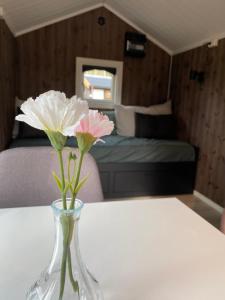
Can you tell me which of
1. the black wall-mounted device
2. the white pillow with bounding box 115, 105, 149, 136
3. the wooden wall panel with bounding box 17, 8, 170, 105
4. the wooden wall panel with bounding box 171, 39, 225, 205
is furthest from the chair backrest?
the black wall-mounted device

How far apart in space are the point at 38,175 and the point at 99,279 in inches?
24.3

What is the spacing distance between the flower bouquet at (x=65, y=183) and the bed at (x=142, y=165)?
2.29m

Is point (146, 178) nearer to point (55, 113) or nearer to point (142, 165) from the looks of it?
point (142, 165)

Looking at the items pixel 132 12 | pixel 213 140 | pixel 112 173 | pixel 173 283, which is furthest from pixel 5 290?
pixel 132 12

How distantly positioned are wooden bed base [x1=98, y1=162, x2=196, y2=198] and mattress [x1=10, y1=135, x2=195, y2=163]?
0.20 feet

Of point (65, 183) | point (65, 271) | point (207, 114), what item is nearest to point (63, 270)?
point (65, 271)

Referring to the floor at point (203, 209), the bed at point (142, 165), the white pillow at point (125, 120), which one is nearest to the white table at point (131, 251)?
the floor at point (203, 209)

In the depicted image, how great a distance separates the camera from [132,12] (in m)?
3.33

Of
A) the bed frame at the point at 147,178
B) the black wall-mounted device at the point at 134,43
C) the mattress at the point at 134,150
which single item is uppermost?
the black wall-mounted device at the point at 134,43

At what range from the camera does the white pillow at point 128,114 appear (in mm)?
3406

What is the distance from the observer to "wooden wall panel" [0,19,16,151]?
2586 mm

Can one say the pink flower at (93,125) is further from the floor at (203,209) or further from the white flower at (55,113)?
the floor at (203,209)

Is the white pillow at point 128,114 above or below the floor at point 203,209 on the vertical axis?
above

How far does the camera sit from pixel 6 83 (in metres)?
2.78
